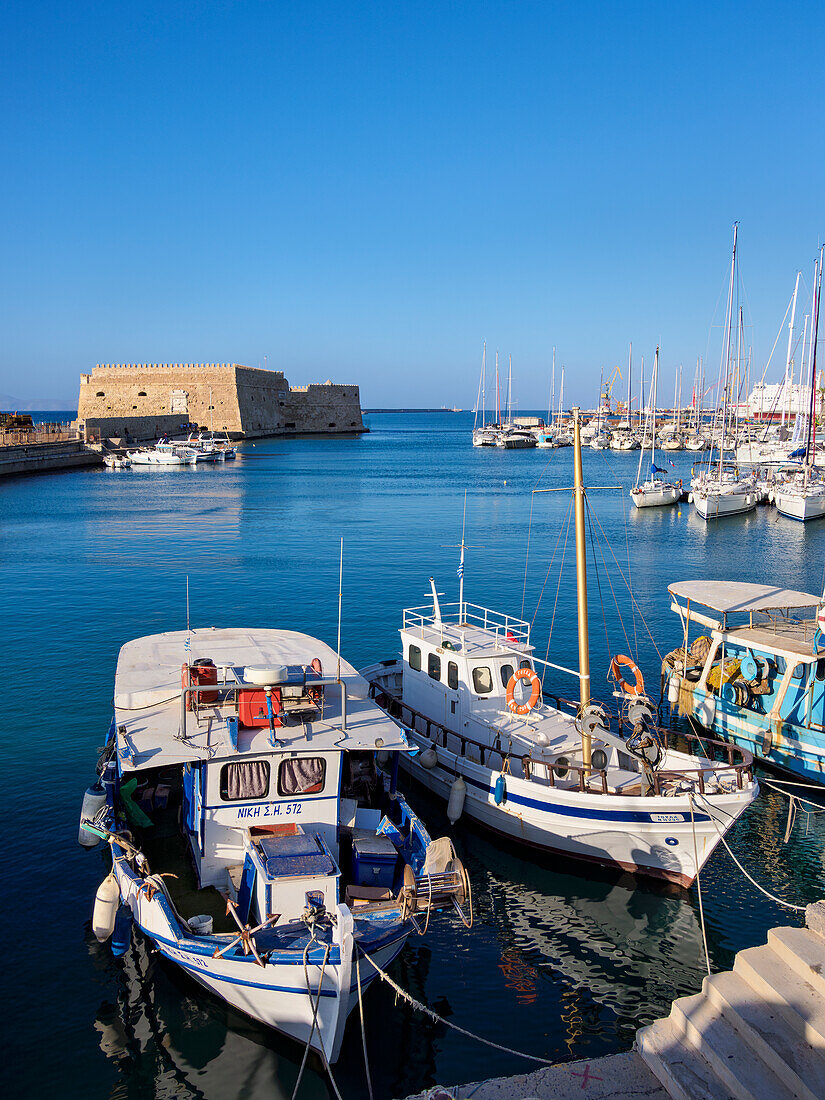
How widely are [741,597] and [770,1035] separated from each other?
1412cm

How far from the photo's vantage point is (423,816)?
51.3 feet

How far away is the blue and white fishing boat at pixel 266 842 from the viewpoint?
9.34m

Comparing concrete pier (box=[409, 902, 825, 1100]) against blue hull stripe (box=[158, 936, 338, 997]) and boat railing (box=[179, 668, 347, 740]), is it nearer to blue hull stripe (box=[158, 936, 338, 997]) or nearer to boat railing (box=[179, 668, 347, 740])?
blue hull stripe (box=[158, 936, 338, 997])

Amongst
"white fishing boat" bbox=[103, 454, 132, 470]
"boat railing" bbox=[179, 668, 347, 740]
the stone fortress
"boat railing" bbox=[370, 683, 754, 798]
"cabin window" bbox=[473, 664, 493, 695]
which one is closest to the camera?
"boat railing" bbox=[179, 668, 347, 740]

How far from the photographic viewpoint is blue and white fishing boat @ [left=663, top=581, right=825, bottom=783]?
1706 cm

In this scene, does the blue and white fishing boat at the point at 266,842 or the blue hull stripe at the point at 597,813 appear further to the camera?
the blue hull stripe at the point at 597,813

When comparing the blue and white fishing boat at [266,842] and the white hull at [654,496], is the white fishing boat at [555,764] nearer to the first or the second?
the blue and white fishing boat at [266,842]

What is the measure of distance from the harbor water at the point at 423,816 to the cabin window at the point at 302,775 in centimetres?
274

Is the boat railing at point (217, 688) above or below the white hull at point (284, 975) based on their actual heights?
above

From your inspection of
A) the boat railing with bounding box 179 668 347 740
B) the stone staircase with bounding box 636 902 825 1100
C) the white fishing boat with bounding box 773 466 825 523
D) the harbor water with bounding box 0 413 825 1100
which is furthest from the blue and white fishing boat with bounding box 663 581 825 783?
the white fishing boat with bounding box 773 466 825 523

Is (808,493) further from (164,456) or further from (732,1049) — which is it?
(164,456)

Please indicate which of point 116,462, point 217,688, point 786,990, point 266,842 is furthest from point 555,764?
point 116,462

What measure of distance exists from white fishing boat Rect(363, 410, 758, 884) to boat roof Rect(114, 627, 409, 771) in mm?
2681

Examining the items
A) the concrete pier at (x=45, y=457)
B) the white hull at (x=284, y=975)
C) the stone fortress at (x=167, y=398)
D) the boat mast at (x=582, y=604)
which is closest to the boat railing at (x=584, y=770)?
the boat mast at (x=582, y=604)
